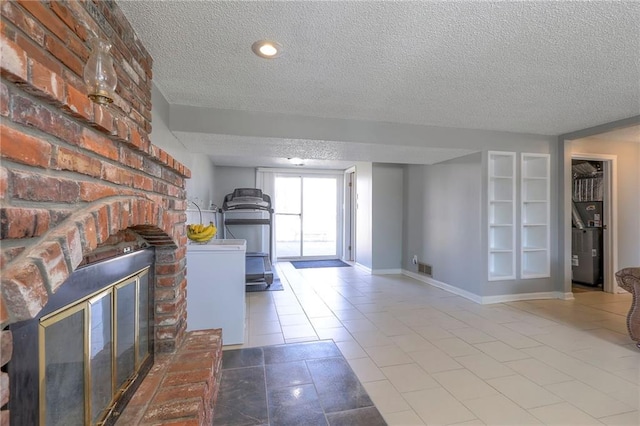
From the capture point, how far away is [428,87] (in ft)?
7.92

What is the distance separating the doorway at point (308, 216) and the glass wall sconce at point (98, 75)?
5.96 metres

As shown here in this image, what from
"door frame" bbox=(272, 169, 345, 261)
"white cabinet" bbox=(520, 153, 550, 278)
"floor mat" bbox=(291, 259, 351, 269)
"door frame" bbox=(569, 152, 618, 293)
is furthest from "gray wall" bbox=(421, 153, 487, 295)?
"door frame" bbox=(272, 169, 345, 261)

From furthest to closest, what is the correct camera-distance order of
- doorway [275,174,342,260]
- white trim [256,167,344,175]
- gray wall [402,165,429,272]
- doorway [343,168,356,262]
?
doorway [275,174,342,260], doorway [343,168,356,262], white trim [256,167,344,175], gray wall [402,165,429,272]

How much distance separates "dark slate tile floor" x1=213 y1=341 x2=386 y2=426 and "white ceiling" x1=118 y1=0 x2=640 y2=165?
6.98ft

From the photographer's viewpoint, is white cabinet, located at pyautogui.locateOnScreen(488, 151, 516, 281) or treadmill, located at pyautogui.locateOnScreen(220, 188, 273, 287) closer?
white cabinet, located at pyautogui.locateOnScreen(488, 151, 516, 281)

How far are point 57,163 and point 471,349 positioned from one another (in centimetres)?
288

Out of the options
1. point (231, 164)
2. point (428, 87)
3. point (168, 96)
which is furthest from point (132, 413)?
point (231, 164)

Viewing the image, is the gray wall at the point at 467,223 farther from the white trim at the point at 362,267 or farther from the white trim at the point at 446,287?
the white trim at the point at 362,267

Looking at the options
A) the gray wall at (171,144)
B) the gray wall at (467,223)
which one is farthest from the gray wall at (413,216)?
the gray wall at (171,144)

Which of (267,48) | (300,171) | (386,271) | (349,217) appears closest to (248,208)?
(300,171)

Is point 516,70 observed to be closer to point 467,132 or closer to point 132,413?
point 467,132

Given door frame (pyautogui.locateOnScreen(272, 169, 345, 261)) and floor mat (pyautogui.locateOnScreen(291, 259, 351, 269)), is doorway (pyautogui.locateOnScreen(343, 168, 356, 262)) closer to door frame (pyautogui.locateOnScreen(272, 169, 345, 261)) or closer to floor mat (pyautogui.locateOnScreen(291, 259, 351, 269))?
door frame (pyautogui.locateOnScreen(272, 169, 345, 261))

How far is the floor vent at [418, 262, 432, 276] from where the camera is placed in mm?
4801

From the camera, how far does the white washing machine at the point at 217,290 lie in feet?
8.41
